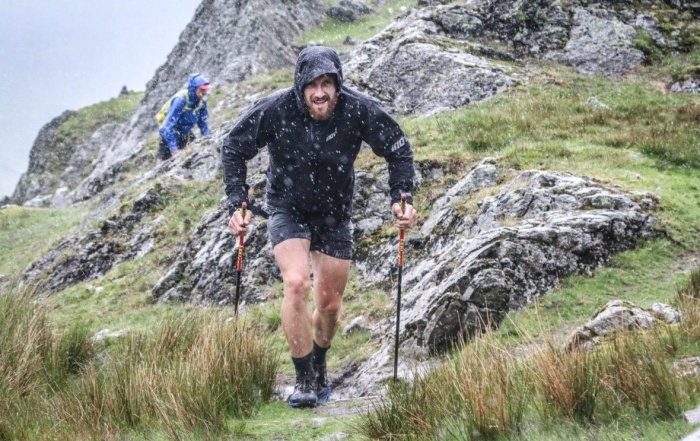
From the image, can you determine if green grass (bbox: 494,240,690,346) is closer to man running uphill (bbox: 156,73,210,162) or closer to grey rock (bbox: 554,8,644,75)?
grey rock (bbox: 554,8,644,75)

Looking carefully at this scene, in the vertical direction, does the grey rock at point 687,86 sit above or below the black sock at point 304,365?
above

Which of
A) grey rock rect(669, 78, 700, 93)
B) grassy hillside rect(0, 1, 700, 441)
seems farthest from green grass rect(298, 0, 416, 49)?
grassy hillside rect(0, 1, 700, 441)

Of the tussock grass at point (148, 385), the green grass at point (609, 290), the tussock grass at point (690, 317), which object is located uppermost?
the tussock grass at point (148, 385)

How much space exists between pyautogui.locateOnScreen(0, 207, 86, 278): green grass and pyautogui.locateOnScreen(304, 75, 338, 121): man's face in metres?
15.7

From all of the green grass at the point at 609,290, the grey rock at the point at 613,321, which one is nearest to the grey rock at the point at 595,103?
the green grass at the point at 609,290

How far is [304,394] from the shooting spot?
615cm

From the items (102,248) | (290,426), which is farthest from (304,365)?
(102,248)

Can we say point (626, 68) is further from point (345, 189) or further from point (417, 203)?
point (345, 189)

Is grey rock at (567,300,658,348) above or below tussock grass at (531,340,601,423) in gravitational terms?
below

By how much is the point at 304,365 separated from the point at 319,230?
1.34 meters

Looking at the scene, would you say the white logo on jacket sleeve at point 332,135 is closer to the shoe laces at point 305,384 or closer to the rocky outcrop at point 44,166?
the shoe laces at point 305,384

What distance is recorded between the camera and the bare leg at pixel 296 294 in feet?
20.0

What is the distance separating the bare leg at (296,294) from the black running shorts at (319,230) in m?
0.21

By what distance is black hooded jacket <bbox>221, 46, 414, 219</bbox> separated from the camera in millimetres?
6465
